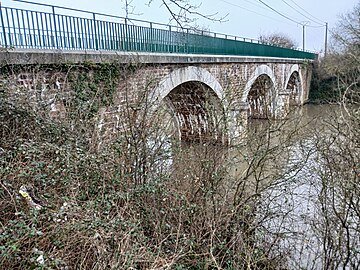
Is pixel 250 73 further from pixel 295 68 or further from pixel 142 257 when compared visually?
pixel 142 257

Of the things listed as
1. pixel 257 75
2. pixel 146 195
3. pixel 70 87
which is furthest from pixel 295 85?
pixel 146 195

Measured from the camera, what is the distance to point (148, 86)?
5734 millimetres

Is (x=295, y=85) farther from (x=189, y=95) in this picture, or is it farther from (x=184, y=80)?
(x=184, y=80)

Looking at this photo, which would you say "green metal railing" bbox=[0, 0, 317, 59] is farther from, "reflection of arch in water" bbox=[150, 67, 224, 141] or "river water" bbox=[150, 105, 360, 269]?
"river water" bbox=[150, 105, 360, 269]

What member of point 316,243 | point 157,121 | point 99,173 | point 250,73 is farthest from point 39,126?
point 250,73

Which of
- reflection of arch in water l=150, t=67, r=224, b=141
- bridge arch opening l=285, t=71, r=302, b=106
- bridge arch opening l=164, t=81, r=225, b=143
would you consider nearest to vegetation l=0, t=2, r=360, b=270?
Answer: reflection of arch in water l=150, t=67, r=224, b=141

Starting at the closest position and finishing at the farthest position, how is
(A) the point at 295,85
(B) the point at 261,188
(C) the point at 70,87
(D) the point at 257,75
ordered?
(B) the point at 261,188
(C) the point at 70,87
(D) the point at 257,75
(A) the point at 295,85

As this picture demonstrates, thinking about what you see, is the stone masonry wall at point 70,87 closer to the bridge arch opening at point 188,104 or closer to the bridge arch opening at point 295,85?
the bridge arch opening at point 188,104

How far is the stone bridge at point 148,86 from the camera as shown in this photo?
4.65 meters

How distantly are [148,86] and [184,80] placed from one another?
3171 millimetres

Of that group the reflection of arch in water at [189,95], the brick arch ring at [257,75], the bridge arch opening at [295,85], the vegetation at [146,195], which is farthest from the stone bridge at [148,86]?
the bridge arch opening at [295,85]

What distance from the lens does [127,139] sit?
4.77 metres

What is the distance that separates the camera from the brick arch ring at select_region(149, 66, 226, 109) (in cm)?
760

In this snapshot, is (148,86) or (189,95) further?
(189,95)
